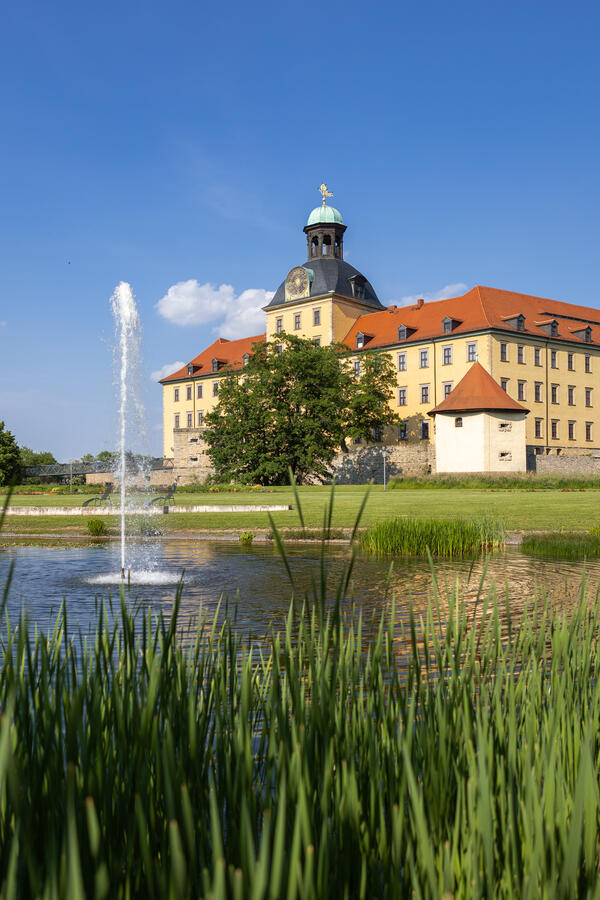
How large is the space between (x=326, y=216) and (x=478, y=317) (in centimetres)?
2137

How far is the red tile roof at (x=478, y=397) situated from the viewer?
180 ft

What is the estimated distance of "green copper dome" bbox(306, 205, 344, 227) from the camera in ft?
255

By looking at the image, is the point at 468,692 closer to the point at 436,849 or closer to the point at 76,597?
the point at 436,849

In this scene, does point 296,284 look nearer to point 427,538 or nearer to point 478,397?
point 478,397

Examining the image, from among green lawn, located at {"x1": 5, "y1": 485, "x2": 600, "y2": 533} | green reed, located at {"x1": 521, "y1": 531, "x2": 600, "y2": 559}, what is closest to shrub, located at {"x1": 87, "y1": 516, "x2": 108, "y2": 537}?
green lawn, located at {"x1": 5, "y1": 485, "x2": 600, "y2": 533}

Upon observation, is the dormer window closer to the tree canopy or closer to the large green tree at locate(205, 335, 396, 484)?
the large green tree at locate(205, 335, 396, 484)

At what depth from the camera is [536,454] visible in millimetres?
59688

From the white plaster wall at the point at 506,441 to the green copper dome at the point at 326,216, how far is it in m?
31.6

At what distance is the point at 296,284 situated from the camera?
249ft

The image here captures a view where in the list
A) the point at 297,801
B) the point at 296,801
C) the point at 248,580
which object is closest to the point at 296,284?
the point at 248,580

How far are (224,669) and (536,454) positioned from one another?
59379 mm

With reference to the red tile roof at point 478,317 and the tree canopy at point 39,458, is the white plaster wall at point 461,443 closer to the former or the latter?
the red tile roof at point 478,317

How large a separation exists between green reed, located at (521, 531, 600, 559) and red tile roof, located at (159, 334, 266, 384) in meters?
69.5

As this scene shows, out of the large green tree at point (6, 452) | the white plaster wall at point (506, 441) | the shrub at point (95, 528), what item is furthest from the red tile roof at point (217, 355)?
the shrub at point (95, 528)
